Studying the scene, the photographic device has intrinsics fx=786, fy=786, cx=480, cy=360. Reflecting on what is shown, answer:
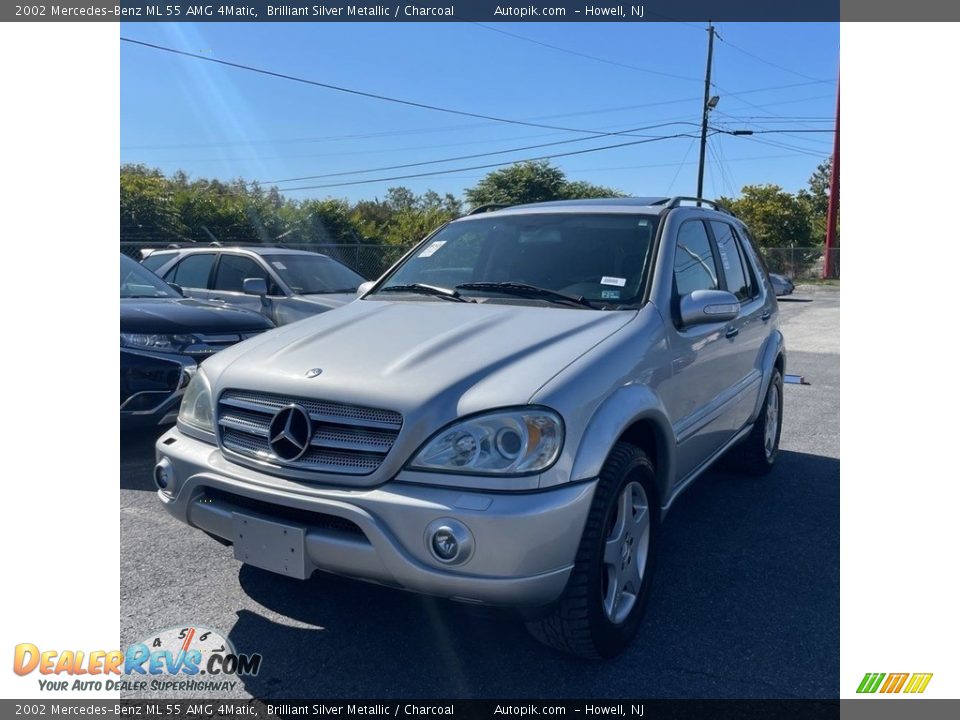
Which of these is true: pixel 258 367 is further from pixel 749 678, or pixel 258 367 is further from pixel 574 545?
pixel 749 678

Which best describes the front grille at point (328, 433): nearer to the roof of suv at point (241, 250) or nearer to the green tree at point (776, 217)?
the roof of suv at point (241, 250)

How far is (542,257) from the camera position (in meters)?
4.01

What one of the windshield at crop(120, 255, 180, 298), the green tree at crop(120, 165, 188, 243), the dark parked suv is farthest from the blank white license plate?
the green tree at crop(120, 165, 188, 243)

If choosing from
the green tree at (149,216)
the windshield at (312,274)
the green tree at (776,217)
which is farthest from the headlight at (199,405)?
the green tree at (776,217)

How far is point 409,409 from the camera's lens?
265cm

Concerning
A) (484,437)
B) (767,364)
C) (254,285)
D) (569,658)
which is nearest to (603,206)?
(767,364)

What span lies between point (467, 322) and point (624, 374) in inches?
29.4

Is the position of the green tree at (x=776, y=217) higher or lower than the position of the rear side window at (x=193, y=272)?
higher

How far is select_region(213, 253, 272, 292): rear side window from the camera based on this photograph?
933cm

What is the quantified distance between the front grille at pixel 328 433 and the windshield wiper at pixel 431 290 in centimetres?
123

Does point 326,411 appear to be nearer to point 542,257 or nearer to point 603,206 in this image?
point 542,257

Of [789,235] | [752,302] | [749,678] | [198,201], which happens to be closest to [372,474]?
[749,678]
